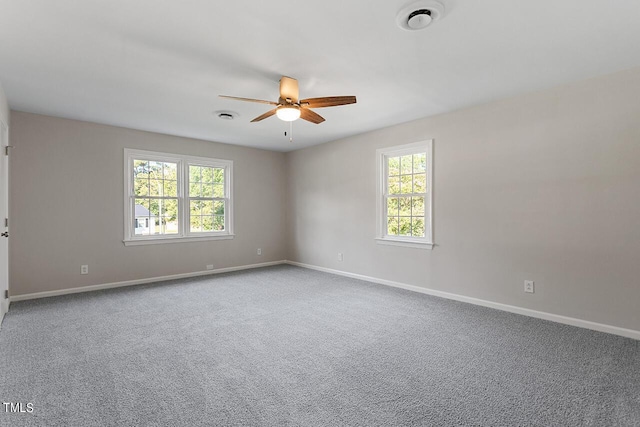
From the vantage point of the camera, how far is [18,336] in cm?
300

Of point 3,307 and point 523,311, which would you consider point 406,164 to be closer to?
point 523,311

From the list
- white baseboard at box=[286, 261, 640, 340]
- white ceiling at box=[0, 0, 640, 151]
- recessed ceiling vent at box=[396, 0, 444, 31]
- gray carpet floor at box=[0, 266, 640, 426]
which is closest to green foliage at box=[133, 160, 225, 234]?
white ceiling at box=[0, 0, 640, 151]

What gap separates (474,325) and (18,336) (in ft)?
14.4

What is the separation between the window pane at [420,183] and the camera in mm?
4648

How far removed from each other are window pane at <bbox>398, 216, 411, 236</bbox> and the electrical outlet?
164 centimetres

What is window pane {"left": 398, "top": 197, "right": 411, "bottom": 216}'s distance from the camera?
191 inches

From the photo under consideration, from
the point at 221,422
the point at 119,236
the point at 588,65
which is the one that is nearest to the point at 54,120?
the point at 119,236

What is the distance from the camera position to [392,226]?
16.6 ft

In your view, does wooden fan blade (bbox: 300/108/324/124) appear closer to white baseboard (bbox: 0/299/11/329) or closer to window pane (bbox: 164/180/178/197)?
window pane (bbox: 164/180/178/197)

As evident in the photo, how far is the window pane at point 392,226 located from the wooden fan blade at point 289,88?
268cm

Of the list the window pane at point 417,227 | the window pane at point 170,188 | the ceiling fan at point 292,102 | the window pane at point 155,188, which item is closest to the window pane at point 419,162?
the window pane at point 417,227

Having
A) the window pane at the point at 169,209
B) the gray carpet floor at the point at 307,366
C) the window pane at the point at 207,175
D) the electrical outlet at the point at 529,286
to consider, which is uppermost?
the window pane at the point at 207,175

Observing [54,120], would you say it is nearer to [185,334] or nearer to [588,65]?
[185,334]

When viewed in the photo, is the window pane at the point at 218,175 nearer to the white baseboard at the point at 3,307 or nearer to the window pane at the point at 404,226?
the white baseboard at the point at 3,307
